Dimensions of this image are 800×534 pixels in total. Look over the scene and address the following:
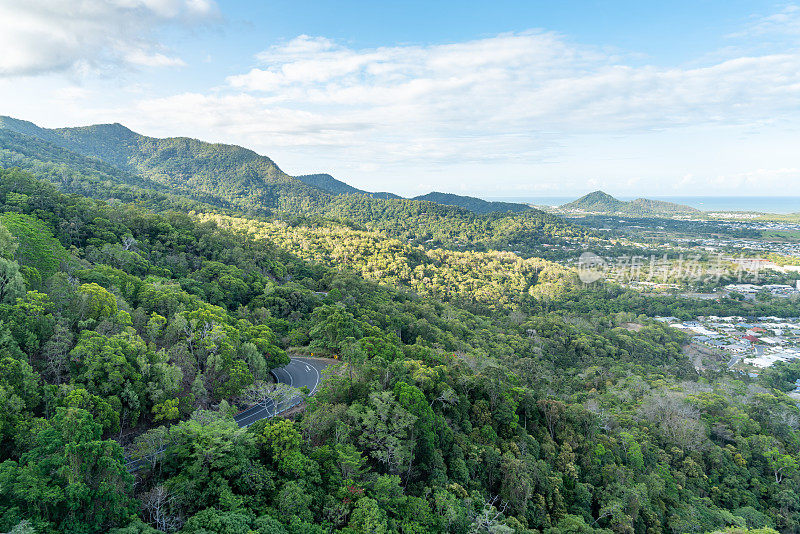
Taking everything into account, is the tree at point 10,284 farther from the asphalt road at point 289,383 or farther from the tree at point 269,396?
the tree at point 269,396

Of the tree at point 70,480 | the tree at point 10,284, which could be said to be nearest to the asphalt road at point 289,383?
the tree at point 70,480

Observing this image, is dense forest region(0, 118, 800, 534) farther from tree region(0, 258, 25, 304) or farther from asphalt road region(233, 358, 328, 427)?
asphalt road region(233, 358, 328, 427)

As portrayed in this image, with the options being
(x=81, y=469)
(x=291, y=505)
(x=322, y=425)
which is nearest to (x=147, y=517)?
(x=81, y=469)

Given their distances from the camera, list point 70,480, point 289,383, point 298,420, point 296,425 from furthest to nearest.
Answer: point 289,383
point 298,420
point 296,425
point 70,480

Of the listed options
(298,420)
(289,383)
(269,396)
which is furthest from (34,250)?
(298,420)

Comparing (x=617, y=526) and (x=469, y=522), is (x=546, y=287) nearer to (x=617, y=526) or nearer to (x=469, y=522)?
(x=617, y=526)

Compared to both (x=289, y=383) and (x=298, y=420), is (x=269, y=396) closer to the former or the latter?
(x=298, y=420)
